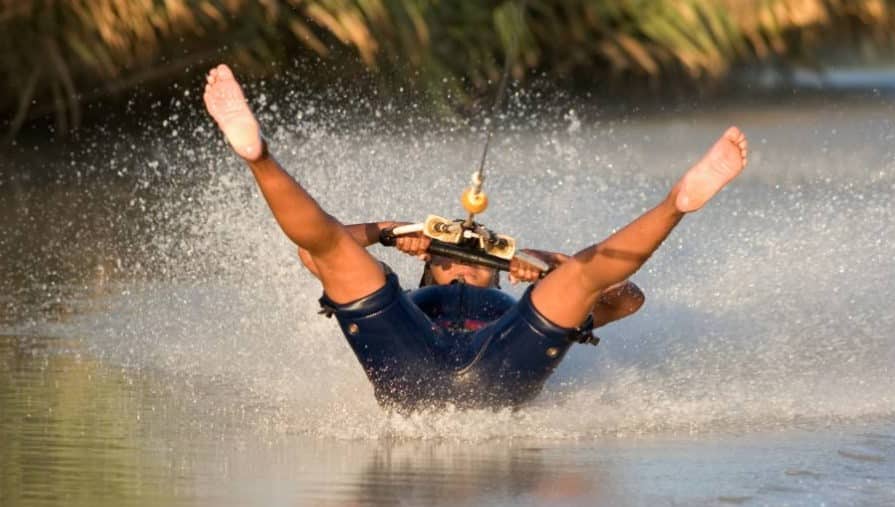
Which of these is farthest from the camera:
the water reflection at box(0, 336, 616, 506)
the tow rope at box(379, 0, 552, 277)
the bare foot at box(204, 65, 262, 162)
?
the tow rope at box(379, 0, 552, 277)

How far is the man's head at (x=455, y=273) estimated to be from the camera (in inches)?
280

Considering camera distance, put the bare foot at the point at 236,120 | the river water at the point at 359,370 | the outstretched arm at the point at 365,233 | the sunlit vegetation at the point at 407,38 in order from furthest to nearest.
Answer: the sunlit vegetation at the point at 407,38, the outstretched arm at the point at 365,233, the bare foot at the point at 236,120, the river water at the point at 359,370

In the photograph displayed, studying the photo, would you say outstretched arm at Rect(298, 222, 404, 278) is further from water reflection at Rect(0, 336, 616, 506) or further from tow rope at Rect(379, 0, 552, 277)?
water reflection at Rect(0, 336, 616, 506)

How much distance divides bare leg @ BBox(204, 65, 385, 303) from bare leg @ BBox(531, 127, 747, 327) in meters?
0.55

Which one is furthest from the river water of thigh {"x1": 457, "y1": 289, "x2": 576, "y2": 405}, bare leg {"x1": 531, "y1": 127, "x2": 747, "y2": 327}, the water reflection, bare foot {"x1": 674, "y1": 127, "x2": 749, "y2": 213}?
bare foot {"x1": 674, "y1": 127, "x2": 749, "y2": 213}

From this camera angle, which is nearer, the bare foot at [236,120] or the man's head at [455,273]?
the bare foot at [236,120]

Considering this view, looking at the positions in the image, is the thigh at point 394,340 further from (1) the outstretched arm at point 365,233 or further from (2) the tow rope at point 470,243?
(1) the outstretched arm at point 365,233

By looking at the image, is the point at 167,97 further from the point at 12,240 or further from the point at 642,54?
the point at 12,240

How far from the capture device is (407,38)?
16016 mm

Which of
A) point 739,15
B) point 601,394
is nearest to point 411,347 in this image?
point 601,394

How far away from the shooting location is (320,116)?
1541 cm

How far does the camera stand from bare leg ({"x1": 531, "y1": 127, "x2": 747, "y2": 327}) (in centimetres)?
593

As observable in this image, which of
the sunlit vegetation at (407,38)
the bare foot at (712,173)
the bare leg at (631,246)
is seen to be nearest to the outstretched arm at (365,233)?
the bare leg at (631,246)

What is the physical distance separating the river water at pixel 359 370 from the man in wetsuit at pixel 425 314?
126mm
